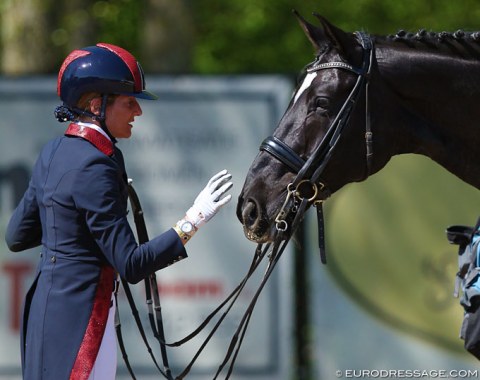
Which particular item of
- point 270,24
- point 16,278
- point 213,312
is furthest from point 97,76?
point 270,24

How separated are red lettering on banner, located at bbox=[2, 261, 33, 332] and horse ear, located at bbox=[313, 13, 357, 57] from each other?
427 centimetres

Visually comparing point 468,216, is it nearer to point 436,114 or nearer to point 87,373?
point 436,114

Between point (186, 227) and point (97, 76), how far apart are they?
2.05ft

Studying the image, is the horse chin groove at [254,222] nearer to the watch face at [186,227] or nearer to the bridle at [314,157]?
the bridle at [314,157]

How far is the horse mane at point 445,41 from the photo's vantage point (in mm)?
3908

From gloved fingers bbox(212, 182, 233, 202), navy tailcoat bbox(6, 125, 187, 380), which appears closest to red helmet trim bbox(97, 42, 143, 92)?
navy tailcoat bbox(6, 125, 187, 380)

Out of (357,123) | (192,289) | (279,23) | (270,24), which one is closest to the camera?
(357,123)

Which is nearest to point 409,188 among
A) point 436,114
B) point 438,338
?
point 438,338

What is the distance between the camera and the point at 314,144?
3836 mm

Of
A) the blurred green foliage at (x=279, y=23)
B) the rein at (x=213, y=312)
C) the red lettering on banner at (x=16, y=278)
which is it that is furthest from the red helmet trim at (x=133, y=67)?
the blurred green foliage at (x=279, y=23)

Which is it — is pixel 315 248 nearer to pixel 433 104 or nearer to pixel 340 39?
pixel 433 104

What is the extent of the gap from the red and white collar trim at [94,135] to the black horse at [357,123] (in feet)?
1.75

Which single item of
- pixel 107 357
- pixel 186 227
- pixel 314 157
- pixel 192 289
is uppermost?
pixel 314 157

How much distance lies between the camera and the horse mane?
3.91 meters
